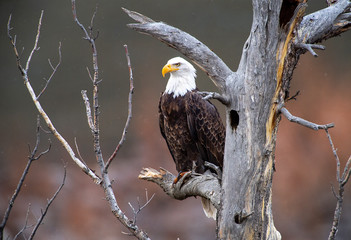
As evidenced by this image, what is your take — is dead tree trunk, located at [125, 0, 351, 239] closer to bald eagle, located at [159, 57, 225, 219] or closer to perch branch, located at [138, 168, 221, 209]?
perch branch, located at [138, 168, 221, 209]

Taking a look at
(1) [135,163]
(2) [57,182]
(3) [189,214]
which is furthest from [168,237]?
(2) [57,182]

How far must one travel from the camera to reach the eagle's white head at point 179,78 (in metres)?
3.28

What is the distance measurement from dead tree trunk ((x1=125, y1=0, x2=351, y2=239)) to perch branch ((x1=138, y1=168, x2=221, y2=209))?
0.73ft

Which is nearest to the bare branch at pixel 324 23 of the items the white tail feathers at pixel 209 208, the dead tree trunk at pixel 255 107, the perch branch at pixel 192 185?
the dead tree trunk at pixel 255 107

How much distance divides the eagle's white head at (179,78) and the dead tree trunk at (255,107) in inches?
40.9

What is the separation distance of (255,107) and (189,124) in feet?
3.61

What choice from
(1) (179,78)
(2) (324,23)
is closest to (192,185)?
(1) (179,78)

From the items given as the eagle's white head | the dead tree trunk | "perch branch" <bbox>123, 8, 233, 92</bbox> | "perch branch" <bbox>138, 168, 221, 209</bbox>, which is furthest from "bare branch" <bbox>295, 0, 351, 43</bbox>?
the eagle's white head

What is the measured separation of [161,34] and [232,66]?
2.86 m

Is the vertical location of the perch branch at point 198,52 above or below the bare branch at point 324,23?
below

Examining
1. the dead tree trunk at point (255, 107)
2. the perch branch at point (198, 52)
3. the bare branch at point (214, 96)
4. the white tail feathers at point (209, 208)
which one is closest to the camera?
the bare branch at point (214, 96)

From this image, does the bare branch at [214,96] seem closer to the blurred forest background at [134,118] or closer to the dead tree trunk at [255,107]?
the dead tree trunk at [255,107]

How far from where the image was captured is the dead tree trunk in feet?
6.91

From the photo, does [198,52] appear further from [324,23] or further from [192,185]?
[192,185]
